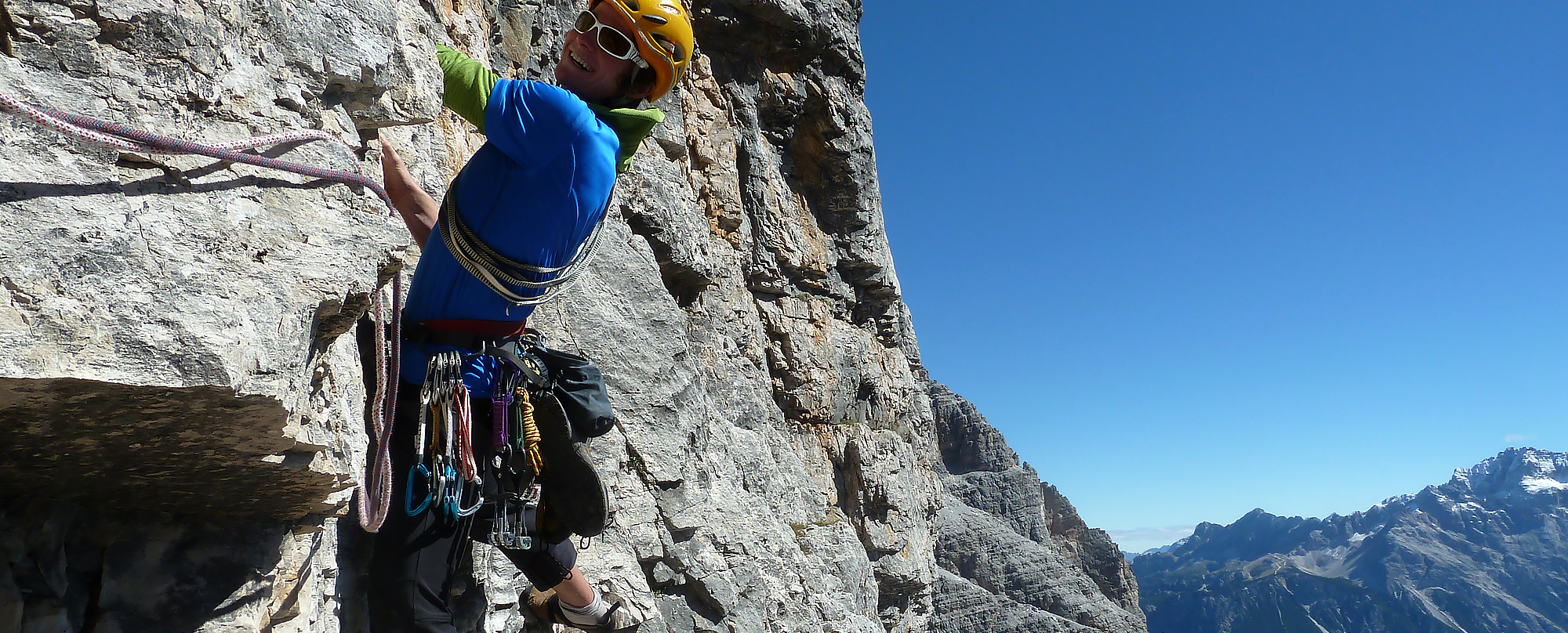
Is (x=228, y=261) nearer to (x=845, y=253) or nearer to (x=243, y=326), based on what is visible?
(x=243, y=326)

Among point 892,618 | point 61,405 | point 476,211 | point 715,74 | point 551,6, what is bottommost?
point 892,618

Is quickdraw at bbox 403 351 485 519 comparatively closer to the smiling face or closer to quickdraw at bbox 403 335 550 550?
quickdraw at bbox 403 335 550 550

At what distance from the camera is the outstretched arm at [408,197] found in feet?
10.8

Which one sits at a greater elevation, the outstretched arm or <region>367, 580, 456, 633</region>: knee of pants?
the outstretched arm

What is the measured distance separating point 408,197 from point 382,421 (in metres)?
0.95

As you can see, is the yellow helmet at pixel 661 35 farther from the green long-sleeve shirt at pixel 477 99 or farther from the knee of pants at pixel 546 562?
the knee of pants at pixel 546 562

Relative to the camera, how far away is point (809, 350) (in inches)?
506

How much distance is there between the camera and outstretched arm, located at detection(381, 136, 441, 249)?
3.28 m

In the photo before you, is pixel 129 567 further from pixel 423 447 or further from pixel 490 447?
pixel 490 447

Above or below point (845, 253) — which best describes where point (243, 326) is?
below

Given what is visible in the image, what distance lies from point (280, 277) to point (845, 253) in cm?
1234

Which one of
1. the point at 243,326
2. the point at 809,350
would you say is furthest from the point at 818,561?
the point at 243,326

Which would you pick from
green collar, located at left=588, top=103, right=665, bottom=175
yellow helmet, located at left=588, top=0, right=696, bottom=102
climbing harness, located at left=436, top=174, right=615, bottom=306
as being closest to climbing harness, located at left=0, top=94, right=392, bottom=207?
climbing harness, located at left=436, top=174, right=615, bottom=306

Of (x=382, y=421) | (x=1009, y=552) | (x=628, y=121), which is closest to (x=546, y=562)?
(x=382, y=421)
